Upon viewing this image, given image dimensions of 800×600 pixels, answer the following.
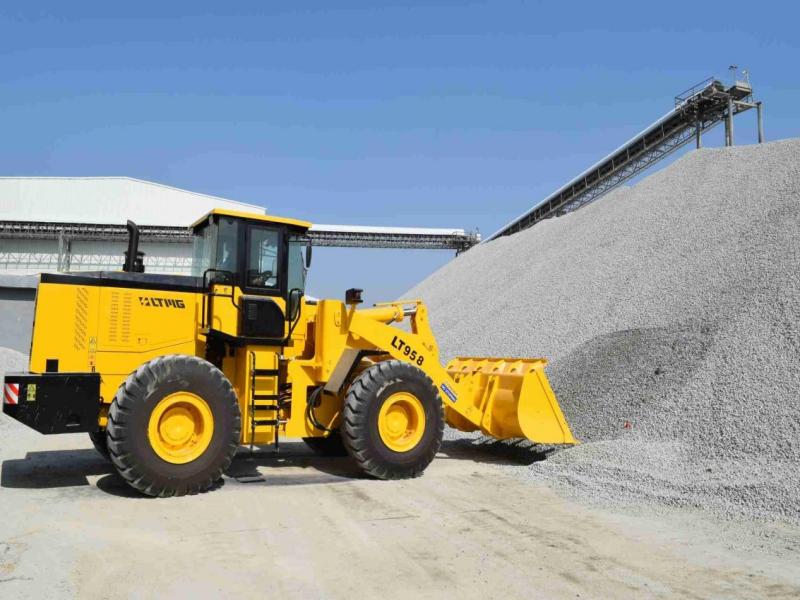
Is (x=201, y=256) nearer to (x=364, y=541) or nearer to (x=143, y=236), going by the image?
(x=364, y=541)

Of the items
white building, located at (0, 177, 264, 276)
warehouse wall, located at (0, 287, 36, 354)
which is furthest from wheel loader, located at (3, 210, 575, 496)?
white building, located at (0, 177, 264, 276)

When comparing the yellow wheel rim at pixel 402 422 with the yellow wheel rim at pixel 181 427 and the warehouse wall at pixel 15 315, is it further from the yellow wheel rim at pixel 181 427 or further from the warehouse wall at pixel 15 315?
the warehouse wall at pixel 15 315

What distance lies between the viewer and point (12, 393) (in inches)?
236

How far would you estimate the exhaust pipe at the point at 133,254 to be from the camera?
712 centimetres

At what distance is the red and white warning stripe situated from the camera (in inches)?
235

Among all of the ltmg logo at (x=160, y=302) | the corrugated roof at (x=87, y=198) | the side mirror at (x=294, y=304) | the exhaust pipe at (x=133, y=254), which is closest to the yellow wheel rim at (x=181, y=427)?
the ltmg logo at (x=160, y=302)

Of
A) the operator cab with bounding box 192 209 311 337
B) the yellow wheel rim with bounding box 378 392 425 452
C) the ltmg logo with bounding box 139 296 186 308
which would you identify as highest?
the operator cab with bounding box 192 209 311 337

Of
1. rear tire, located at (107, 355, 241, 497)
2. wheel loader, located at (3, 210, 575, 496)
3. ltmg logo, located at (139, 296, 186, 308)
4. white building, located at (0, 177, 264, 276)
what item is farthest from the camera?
white building, located at (0, 177, 264, 276)

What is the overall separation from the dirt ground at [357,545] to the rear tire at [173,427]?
26cm

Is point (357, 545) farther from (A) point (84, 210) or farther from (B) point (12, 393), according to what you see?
(A) point (84, 210)

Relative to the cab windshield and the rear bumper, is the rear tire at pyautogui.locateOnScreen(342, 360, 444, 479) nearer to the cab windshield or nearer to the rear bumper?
the cab windshield

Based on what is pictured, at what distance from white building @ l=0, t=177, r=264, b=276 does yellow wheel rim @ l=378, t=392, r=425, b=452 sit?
1139 inches

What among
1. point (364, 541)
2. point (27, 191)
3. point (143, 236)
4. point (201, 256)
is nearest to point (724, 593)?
point (364, 541)

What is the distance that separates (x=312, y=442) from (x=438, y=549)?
4243 millimetres
